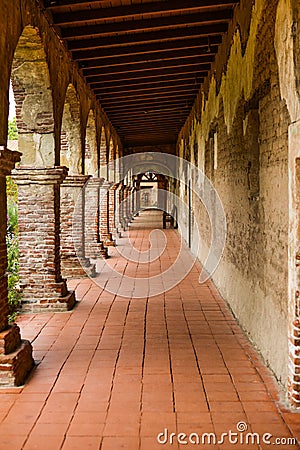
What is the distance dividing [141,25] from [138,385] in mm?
4865

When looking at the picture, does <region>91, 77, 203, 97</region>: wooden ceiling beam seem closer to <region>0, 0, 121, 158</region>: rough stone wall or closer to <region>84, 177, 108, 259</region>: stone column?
<region>0, 0, 121, 158</region>: rough stone wall

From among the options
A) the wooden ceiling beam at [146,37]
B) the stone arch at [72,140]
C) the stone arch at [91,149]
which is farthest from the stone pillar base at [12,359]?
the stone arch at [91,149]

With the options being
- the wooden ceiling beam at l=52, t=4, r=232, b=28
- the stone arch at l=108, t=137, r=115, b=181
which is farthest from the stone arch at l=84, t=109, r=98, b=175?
the wooden ceiling beam at l=52, t=4, r=232, b=28

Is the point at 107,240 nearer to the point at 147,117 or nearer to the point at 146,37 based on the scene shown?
the point at 147,117

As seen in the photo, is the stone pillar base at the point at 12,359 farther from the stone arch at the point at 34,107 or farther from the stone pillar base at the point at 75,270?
the stone pillar base at the point at 75,270

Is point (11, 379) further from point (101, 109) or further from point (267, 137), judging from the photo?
point (101, 109)

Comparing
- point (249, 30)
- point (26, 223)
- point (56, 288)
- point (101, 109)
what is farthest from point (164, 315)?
point (101, 109)

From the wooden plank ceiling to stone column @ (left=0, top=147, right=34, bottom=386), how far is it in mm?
2542

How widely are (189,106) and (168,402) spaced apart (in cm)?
1140

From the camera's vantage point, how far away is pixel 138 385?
15.5ft

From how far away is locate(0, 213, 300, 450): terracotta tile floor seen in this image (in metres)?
3.80

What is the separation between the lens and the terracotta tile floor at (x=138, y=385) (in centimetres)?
380

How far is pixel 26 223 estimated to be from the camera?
24.7ft

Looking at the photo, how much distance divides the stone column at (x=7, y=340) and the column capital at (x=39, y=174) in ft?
7.28
